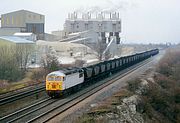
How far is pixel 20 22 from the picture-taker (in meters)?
90.9

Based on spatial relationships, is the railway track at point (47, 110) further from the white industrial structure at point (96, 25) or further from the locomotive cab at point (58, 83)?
the white industrial structure at point (96, 25)

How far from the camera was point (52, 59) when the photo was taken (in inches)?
2041

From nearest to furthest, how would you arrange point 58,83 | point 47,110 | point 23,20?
point 47,110, point 58,83, point 23,20

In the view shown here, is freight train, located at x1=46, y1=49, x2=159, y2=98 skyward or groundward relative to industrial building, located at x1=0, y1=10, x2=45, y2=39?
groundward

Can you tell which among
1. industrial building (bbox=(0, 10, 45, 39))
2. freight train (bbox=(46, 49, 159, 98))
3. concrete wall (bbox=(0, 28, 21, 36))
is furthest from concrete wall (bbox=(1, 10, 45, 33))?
freight train (bbox=(46, 49, 159, 98))

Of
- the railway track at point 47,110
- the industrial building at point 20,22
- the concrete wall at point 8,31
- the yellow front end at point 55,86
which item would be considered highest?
the industrial building at point 20,22

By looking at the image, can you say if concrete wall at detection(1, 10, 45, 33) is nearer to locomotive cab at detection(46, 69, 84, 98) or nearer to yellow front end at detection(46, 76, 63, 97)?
locomotive cab at detection(46, 69, 84, 98)

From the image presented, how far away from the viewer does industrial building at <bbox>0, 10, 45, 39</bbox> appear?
3543 inches

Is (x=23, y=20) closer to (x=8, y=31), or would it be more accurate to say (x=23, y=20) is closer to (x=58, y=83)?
(x=8, y=31)

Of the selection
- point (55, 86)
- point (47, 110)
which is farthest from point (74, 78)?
point (47, 110)

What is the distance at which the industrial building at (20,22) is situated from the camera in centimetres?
9000

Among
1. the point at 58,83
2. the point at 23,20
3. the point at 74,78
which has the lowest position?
the point at 58,83

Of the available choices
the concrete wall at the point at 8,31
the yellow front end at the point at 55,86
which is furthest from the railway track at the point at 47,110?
the concrete wall at the point at 8,31

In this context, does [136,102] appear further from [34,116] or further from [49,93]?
[34,116]
